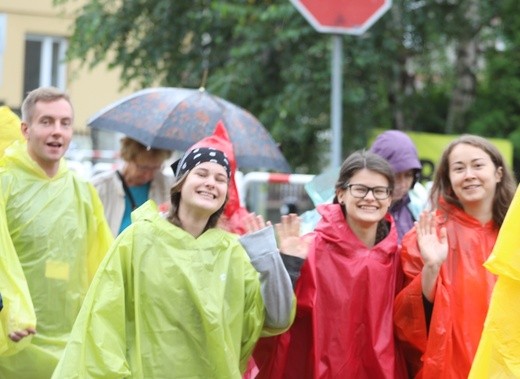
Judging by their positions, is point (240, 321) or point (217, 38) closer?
point (240, 321)

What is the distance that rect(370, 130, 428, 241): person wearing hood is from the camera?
6.06m

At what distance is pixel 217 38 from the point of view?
12.4 metres

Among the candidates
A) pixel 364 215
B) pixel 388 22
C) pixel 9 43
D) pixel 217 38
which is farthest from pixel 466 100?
pixel 9 43

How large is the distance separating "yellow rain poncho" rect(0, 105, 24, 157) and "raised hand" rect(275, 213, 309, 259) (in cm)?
179

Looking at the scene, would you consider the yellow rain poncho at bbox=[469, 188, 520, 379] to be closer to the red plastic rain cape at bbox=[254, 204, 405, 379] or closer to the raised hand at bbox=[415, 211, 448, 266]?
the raised hand at bbox=[415, 211, 448, 266]

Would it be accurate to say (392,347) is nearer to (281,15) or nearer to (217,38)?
(281,15)

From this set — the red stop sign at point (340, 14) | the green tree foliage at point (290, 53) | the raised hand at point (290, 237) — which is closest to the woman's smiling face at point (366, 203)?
the raised hand at point (290, 237)

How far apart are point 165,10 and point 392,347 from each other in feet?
26.8

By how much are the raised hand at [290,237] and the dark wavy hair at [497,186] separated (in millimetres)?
772

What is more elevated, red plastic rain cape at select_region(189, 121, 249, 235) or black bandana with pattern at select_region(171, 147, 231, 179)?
black bandana with pattern at select_region(171, 147, 231, 179)

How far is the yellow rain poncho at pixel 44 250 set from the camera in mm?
5336

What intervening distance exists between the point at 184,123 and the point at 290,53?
4.90 m

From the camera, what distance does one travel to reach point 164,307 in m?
4.42

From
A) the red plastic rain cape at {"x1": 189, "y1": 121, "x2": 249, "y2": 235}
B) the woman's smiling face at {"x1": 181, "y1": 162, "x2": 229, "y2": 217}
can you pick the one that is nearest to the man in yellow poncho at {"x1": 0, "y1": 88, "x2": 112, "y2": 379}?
the red plastic rain cape at {"x1": 189, "y1": 121, "x2": 249, "y2": 235}
